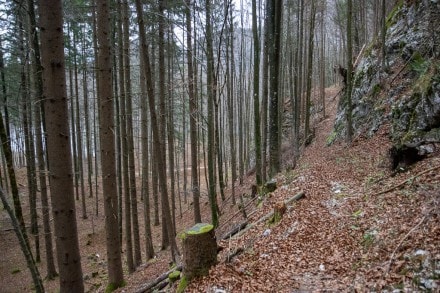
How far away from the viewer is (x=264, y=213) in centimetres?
801

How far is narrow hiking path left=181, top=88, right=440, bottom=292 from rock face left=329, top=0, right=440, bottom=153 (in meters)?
1.51

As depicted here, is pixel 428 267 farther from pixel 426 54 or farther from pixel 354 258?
pixel 426 54

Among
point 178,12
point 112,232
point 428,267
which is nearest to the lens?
point 428,267

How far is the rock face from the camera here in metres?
7.82

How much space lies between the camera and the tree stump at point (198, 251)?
4750 mm

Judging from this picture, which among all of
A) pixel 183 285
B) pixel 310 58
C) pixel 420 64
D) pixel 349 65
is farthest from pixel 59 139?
pixel 310 58

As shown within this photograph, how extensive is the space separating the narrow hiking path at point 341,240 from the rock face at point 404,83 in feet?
4.96

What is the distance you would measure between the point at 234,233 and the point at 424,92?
254 inches

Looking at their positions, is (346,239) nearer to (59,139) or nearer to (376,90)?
(59,139)

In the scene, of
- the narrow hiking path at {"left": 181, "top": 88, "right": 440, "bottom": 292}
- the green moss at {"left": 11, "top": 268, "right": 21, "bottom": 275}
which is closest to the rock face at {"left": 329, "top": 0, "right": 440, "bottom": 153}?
the narrow hiking path at {"left": 181, "top": 88, "right": 440, "bottom": 292}

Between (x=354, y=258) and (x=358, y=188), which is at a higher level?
(x=358, y=188)

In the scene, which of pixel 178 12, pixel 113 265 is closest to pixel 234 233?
pixel 113 265

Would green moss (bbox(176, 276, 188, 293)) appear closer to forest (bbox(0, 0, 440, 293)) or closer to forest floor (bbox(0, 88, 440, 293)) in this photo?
forest (bbox(0, 0, 440, 293))

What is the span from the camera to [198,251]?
15.7 feet
